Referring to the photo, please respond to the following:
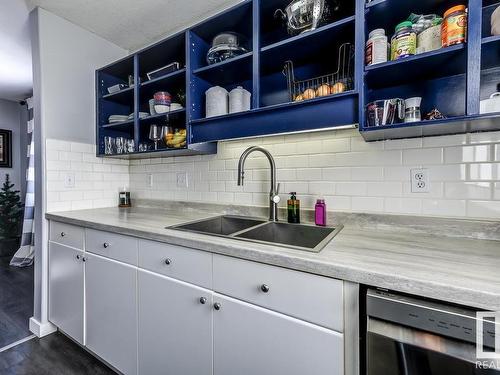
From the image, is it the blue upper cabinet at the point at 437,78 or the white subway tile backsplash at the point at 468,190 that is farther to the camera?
the white subway tile backsplash at the point at 468,190

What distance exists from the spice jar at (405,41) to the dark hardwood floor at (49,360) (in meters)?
2.19

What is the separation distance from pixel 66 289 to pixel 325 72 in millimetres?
2112

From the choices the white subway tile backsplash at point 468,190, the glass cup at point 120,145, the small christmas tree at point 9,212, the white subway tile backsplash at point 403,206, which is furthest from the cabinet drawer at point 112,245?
the small christmas tree at point 9,212

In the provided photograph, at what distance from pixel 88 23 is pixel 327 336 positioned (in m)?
2.60

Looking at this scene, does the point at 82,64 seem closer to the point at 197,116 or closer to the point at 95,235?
the point at 197,116

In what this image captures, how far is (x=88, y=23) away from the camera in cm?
192

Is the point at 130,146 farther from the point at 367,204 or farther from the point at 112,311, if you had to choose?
the point at 367,204

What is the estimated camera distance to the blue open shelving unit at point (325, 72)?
2.96 feet

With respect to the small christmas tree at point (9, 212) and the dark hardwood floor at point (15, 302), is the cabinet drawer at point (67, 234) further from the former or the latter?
the small christmas tree at point (9, 212)

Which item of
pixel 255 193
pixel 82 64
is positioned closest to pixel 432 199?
pixel 255 193

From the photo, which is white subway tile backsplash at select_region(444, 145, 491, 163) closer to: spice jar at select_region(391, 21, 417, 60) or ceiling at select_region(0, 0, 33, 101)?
spice jar at select_region(391, 21, 417, 60)

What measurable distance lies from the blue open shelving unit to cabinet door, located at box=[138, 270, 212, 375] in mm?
810

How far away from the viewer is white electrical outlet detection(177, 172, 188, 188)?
192 cm

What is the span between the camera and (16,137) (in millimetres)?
4078
